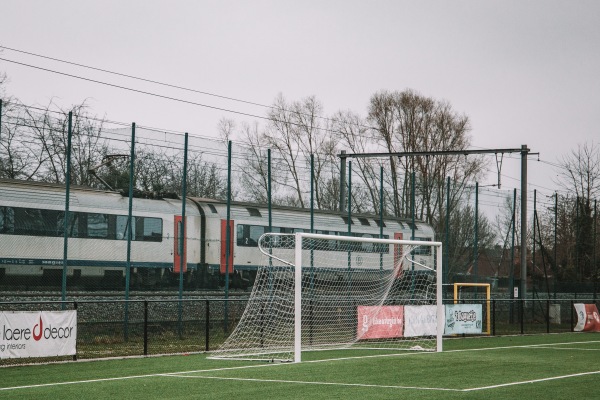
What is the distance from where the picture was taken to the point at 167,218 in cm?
2814

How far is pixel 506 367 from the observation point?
16.4 metres

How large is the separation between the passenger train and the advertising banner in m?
9.02

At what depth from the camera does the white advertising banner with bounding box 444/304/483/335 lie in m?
26.2

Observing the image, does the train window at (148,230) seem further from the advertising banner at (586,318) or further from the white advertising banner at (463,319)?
the advertising banner at (586,318)

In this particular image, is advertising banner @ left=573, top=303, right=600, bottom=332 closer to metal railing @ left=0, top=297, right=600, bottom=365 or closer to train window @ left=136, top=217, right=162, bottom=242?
metal railing @ left=0, top=297, right=600, bottom=365

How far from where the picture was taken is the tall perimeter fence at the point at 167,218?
22.3 metres

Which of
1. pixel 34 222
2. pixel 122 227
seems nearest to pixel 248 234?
pixel 122 227

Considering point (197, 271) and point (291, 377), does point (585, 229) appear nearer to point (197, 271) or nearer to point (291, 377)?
point (197, 271)

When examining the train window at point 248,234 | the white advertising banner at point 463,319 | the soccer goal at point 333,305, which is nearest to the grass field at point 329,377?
the soccer goal at point 333,305

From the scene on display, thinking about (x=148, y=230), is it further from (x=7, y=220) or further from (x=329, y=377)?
(x=329, y=377)

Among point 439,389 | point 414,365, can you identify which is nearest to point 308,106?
point 414,365

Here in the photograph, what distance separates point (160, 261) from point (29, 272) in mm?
4516

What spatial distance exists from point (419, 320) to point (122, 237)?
8.96 m

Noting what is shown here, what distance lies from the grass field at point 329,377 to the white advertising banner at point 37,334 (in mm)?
335
